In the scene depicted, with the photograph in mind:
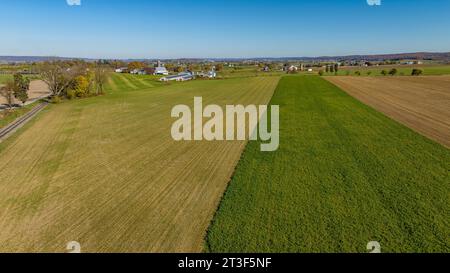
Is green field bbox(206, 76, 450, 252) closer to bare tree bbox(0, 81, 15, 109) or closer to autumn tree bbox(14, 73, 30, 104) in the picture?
bare tree bbox(0, 81, 15, 109)

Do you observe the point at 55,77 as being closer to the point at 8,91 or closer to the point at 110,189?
the point at 8,91

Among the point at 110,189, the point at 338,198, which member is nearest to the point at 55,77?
the point at 110,189

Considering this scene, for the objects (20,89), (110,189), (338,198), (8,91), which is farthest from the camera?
(20,89)

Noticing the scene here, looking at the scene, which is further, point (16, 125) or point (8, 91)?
point (8, 91)

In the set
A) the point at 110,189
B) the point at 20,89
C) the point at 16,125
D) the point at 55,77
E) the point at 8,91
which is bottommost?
the point at 110,189

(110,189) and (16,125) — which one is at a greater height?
(16,125)
